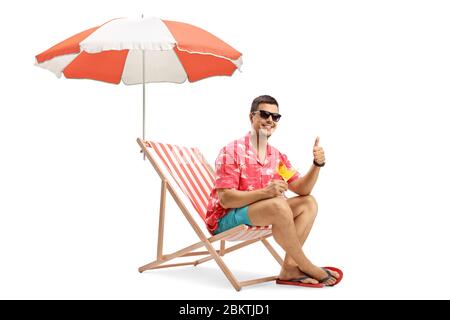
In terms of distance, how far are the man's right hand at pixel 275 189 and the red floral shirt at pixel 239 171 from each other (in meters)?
0.29

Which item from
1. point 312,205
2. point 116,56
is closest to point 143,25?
point 116,56

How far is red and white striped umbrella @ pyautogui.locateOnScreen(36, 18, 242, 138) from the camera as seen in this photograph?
5.93m

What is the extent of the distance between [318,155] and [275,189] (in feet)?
1.66

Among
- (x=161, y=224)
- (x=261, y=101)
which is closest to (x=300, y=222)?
(x=261, y=101)

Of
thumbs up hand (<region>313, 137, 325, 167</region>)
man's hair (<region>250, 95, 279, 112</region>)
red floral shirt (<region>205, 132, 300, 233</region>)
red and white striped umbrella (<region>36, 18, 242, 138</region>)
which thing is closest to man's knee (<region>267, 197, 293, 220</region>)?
red floral shirt (<region>205, 132, 300, 233</region>)

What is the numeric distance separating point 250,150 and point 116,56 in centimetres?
178

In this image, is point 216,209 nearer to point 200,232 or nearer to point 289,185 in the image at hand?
point 200,232

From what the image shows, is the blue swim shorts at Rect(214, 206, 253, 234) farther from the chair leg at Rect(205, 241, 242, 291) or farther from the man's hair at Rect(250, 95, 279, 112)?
the man's hair at Rect(250, 95, 279, 112)

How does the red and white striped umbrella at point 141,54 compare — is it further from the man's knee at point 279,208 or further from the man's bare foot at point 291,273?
the man's bare foot at point 291,273

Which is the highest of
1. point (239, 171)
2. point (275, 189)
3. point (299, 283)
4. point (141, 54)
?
point (141, 54)

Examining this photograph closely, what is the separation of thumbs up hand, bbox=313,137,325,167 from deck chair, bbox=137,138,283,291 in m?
0.63

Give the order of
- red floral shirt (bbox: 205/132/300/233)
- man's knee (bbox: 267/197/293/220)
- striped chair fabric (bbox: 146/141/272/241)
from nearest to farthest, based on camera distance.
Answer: man's knee (bbox: 267/197/293/220) < red floral shirt (bbox: 205/132/300/233) < striped chair fabric (bbox: 146/141/272/241)

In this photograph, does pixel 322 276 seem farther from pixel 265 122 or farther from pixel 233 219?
pixel 265 122

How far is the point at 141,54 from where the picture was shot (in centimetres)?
729
